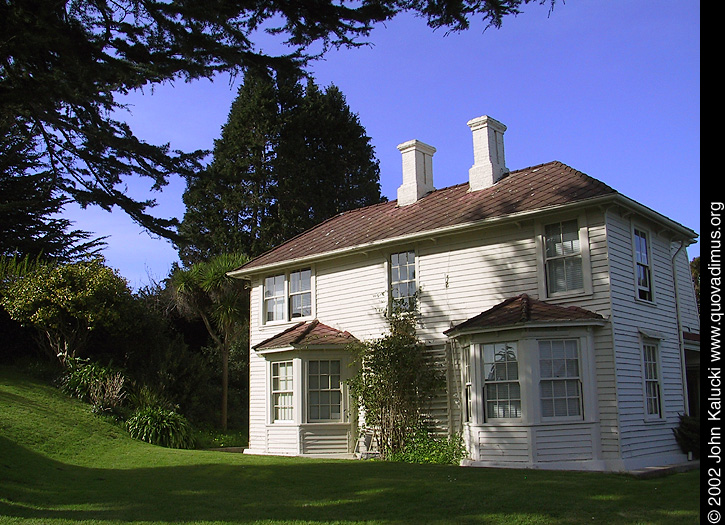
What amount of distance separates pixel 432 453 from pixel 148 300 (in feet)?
52.2

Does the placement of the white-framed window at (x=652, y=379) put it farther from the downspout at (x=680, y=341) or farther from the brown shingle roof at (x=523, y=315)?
the brown shingle roof at (x=523, y=315)

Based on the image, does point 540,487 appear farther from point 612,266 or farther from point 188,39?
point 188,39

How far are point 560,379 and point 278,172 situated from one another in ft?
78.1

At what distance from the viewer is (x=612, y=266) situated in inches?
543

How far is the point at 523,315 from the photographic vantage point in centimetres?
1359

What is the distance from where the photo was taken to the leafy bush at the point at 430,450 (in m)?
14.7

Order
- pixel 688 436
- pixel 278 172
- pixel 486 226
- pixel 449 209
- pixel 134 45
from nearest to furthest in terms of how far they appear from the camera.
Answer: pixel 134 45 < pixel 688 436 < pixel 486 226 < pixel 449 209 < pixel 278 172

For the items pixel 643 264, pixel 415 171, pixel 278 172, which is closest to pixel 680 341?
pixel 643 264

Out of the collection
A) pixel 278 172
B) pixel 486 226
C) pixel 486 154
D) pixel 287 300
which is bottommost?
pixel 287 300

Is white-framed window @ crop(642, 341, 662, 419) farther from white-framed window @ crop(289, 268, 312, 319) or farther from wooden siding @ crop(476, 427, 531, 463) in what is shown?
white-framed window @ crop(289, 268, 312, 319)

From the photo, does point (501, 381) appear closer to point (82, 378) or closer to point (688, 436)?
point (688, 436)

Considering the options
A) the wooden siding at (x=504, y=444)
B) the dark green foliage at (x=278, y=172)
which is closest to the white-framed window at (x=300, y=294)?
the wooden siding at (x=504, y=444)

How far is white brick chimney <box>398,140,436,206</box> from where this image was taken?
1920cm

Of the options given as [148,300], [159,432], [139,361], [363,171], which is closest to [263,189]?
[363,171]
